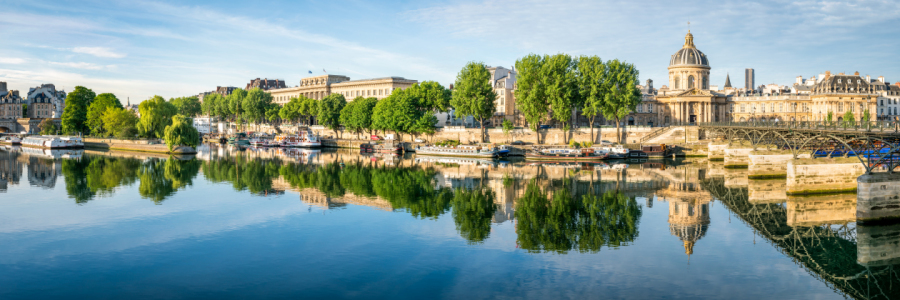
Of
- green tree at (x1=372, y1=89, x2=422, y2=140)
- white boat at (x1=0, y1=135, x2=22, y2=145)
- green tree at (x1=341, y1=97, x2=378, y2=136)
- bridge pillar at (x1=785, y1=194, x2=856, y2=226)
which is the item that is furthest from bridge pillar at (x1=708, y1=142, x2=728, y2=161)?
white boat at (x1=0, y1=135, x2=22, y2=145)

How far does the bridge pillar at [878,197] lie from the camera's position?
22.7 metres

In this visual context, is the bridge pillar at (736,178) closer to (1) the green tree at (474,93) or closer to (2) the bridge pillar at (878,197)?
(2) the bridge pillar at (878,197)

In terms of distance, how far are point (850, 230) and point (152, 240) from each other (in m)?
25.0

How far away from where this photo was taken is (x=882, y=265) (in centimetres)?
1828

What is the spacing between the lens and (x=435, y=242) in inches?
829

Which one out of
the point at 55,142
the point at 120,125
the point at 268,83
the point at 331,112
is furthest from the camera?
the point at 268,83

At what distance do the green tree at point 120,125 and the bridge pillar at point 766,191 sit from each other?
7279 cm

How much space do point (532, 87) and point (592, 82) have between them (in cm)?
657

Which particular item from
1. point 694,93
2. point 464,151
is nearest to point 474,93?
point 464,151

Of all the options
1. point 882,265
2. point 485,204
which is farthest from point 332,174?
point 882,265

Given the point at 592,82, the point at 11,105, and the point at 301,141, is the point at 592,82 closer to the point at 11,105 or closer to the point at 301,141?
the point at 301,141

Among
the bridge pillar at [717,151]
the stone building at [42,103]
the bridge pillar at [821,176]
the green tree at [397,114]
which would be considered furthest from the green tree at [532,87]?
the stone building at [42,103]

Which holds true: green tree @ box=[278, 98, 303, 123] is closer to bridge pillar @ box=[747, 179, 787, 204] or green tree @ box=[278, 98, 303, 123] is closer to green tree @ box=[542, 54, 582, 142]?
green tree @ box=[542, 54, 582, 142]

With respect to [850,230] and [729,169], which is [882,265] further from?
[729,169]
